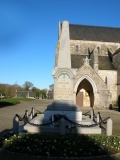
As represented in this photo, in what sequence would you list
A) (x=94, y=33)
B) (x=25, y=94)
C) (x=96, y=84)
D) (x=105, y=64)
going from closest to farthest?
(x=96, y=84) → (x=105, y=64) → (x=94, y=33) → (x=25, y=94)

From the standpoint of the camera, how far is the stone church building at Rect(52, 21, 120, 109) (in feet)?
97.3

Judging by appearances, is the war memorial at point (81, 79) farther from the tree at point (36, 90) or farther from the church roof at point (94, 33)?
the tree at point (36, 90)

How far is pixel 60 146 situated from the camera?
263 inches

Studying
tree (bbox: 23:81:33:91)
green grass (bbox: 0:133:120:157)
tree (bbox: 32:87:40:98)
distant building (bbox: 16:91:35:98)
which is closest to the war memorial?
green grass (bbox: 0:133:120:157)

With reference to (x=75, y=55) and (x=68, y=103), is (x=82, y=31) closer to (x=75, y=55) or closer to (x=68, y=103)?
(x=75, y=55)

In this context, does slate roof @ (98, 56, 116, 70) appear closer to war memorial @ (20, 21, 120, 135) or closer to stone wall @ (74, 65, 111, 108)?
war memorial @ (20, 21, 120, 135)

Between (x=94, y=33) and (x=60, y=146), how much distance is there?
Answer: 3899cm

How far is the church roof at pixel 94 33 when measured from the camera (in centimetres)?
4159

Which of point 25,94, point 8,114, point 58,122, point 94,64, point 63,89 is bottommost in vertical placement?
point 8,114

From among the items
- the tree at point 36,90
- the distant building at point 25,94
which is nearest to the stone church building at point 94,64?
the tree at point 36,90

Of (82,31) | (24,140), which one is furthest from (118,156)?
(82,31)

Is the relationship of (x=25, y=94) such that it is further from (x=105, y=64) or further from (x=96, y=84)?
(x=96, y=84)

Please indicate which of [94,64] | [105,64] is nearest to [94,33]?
[105,64]

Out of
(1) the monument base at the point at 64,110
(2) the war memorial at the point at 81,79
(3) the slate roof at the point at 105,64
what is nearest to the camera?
(2) the war memorial at the point at 81,79
